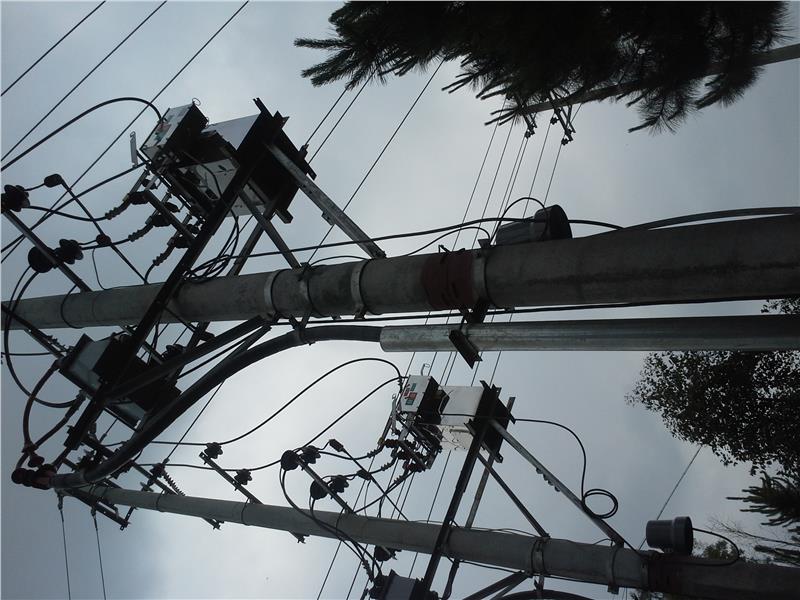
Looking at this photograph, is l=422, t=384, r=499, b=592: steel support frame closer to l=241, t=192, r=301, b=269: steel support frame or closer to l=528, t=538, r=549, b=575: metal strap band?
l=528, t=538, r=549, b=575: metal strap band

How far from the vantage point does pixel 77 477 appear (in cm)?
413

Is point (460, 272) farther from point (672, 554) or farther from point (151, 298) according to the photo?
point (672, 554)

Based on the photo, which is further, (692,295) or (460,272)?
(460,272)

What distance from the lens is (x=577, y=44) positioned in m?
2.83

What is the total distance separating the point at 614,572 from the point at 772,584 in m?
1.14

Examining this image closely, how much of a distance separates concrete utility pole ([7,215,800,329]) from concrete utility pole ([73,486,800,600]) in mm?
2754

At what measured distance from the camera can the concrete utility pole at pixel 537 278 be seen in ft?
7.57

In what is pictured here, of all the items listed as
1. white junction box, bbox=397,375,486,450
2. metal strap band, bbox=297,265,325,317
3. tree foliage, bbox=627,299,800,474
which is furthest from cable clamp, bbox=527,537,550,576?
tree foliage, bbox=627,299,800,474

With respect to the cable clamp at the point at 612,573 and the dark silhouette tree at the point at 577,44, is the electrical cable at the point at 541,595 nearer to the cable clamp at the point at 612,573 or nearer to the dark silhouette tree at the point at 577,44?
the cable clamp at the point at 612,573

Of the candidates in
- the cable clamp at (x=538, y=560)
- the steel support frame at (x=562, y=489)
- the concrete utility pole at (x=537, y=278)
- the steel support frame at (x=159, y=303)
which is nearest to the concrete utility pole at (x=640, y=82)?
the concrete utility pole at (x=537, y=278)

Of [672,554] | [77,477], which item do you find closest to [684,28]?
[672,554]

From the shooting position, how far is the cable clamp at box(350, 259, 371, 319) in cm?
348

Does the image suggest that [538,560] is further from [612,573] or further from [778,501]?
[778,501]

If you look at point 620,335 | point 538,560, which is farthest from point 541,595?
point 620,335
